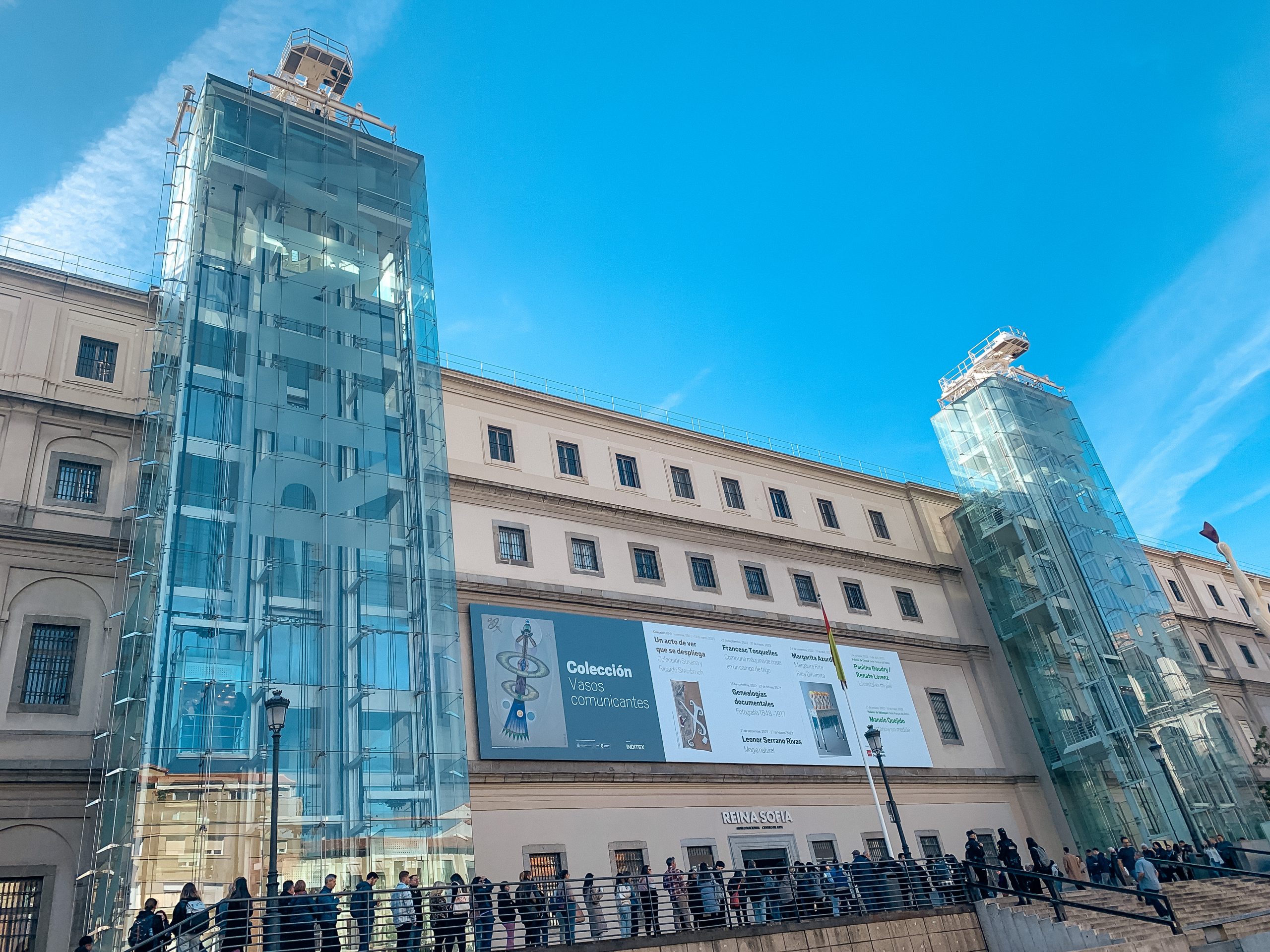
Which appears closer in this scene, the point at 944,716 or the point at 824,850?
the point at 824,850

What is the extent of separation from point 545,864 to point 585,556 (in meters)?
9.31

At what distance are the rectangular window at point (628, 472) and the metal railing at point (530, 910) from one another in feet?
44.6

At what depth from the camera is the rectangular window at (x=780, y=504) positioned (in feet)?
120

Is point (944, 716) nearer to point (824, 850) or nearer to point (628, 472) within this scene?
point (824, 850)

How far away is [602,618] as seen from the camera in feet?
93.6

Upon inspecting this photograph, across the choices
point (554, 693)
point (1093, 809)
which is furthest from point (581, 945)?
point (1093, 809)

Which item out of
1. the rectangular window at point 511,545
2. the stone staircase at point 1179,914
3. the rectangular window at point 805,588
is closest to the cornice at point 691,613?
the rectangular window at point 511,545

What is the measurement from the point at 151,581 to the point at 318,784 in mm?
5789

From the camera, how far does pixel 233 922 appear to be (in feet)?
48.0

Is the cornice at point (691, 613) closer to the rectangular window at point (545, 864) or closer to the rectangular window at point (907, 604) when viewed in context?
the rectangular window at point (907, 604)

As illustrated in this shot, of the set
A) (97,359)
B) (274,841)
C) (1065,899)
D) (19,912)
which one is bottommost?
(1065,899)

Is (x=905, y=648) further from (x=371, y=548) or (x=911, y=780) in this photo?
(x=371, y=548)

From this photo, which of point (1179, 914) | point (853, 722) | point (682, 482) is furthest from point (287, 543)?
point (1179, 914)

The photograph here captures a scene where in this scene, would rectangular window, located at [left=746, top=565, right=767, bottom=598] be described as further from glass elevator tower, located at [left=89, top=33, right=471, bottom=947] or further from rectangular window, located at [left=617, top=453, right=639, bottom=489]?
glass elevator tower, located at [left=89, top=33, right=471, bottom=947]
